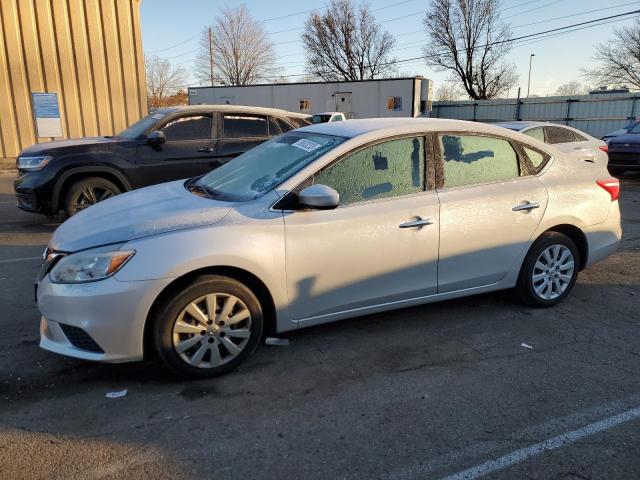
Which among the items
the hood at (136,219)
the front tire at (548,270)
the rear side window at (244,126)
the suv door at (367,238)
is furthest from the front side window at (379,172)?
the rear side window at (244,126)

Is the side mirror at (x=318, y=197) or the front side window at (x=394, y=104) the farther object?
the front side window at (x=394, y=104)

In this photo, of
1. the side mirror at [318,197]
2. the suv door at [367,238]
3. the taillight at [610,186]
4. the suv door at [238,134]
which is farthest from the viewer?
the suv door at [238,134]

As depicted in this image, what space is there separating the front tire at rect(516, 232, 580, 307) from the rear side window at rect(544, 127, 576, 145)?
21.2 feet

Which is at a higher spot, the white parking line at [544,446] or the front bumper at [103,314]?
the front bumper at [103,314]

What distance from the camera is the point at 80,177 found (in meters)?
7.15

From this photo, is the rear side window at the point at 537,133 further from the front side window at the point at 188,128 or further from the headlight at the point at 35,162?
the headlight at the point at 35,162

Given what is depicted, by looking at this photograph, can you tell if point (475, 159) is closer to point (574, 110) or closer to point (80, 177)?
point (80, 177)

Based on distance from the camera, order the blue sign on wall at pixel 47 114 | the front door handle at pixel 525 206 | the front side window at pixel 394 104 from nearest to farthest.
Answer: the front door handle at pixel 525 206 → the blue sign on wall at pixel 47 114 → the front side window at pixel 394 104

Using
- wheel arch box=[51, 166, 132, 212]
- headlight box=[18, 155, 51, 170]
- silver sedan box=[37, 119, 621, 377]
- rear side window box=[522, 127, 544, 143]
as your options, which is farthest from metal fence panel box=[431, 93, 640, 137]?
headlight box=[18, 155, 51, 170]

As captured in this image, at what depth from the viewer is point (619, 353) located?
3.69 metres

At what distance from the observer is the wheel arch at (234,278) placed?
3094 millimetres

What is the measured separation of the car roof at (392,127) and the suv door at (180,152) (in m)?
3.77

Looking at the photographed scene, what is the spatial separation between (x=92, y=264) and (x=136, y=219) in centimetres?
42

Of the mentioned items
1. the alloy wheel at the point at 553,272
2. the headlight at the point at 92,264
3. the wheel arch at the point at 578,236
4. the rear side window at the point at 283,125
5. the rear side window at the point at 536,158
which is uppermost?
the rear side window at the point at 283,125
